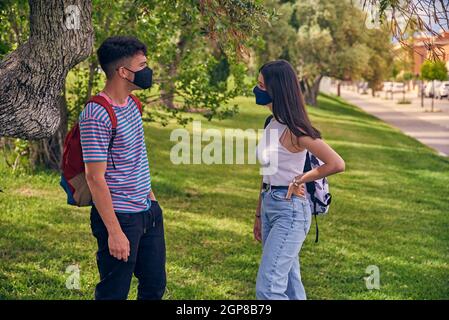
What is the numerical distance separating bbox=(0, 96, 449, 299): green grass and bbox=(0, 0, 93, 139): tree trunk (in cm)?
186

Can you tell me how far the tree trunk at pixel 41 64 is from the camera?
4973 mm

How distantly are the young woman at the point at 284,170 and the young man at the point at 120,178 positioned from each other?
64 centimetres

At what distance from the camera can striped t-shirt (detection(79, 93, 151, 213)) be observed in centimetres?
391

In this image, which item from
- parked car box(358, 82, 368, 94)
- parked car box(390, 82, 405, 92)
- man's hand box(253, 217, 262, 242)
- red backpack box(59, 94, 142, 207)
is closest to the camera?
red backpack box(59, 94, 142, 207)

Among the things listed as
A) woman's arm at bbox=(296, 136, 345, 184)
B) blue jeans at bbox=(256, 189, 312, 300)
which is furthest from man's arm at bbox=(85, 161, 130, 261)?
woman's arm at bbox=(296, 136, 345, 184)

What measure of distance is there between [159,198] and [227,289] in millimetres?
5410

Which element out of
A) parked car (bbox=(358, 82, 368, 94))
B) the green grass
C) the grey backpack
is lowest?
parked car (bbox=(358, 82, 368, 94))

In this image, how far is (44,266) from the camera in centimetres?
741

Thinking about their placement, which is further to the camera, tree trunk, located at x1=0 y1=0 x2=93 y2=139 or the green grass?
the green grass

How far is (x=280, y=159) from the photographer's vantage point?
14.6ft

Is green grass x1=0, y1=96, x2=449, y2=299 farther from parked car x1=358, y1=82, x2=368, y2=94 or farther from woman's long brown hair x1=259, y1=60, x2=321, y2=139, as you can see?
parked car x1=358, y1=82, x2=368, y2=94

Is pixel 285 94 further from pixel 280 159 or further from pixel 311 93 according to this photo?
pixel 311 93

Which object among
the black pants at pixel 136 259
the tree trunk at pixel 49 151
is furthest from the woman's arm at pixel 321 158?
the tree trunk at pixel 49 151
